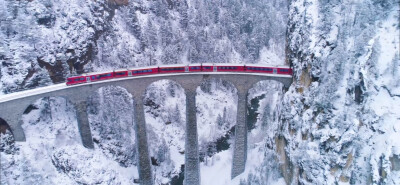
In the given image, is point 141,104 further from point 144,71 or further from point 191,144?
point 191,144

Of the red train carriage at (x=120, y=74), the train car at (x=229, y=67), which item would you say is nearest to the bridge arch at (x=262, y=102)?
the train car at (x=229, y=67)

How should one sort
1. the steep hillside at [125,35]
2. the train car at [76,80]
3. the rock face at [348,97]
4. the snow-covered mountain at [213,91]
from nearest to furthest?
the rock face at [348,97]
the snow-covered mountain at [213,91]
the train car at [76,80]
the steep hillside at [125,35]

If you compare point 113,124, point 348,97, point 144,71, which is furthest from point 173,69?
point 348,97

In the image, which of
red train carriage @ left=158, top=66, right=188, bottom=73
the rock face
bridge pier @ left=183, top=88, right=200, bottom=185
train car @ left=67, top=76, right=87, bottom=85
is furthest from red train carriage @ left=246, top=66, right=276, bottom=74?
train car @ left=67, top=76, right=87, bottom=85

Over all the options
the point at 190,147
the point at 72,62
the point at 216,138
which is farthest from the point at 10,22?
the point at 216,138

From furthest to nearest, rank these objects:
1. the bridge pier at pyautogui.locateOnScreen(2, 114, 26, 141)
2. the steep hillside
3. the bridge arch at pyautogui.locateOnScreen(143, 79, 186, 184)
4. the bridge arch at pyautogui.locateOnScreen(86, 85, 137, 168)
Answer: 1. the bridge arch at pyautogui.locateOnScreen(143, 79, 186, 184)
2. the bridge arch at pyautogui.locateOnScreen(86, 85, 137, 168)
3. the steep hillside
4. the bridge pier at pyautogui.locateOnScreen(2, 114, 26, 141)

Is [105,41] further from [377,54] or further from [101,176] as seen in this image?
[377,54]

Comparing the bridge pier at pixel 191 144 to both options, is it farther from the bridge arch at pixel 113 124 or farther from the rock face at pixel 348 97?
the rock face at pixel 348 97

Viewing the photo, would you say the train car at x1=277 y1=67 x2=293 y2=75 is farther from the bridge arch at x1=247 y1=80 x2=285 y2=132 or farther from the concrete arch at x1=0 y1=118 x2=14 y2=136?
the concrete arch at x1=0 y1=118 x2=14 y2=136
